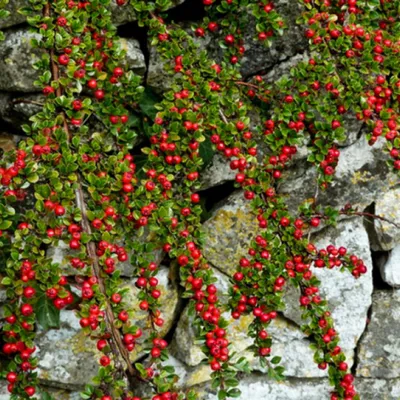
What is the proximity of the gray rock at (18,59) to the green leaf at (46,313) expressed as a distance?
0.88 metres

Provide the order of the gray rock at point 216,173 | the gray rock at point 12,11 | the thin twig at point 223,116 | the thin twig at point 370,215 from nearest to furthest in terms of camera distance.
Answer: the thin twig at point 223,116
the gray rock at point 12,11
the thin twig at point 370,215
the gray rock at point 216,173

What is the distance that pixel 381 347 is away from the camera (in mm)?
2805

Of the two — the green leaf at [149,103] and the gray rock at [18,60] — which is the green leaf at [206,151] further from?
the gray rock at [18,60]

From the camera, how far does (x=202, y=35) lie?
2.56 meters

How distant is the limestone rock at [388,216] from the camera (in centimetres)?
275

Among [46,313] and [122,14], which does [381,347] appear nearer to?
[46,313]

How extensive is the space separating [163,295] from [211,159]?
634 millimetres

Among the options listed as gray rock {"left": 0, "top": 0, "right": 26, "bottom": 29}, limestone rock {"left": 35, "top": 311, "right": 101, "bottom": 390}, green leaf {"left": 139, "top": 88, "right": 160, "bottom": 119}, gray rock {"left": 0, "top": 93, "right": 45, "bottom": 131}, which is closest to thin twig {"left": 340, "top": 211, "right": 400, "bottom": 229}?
green leaf {"left": 139, "top": 88, "right": 160, "bottom": 119}

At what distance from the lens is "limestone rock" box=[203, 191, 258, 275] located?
2.66 metres

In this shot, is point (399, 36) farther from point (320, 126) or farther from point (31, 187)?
point (31, 187)

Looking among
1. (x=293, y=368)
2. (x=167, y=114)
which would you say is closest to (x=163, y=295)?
(x=293, y=368)

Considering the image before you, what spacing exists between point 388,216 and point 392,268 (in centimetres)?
27

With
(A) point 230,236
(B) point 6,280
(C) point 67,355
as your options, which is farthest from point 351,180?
(B) point 6,280

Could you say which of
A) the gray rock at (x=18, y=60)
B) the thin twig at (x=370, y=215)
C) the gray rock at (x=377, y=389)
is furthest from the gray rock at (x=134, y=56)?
the gray rock at (x=377, y=389)
